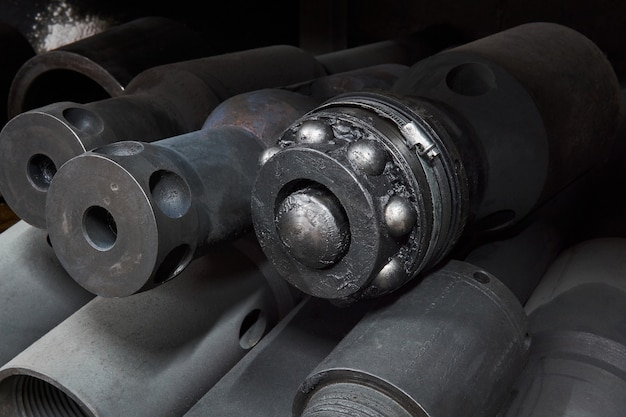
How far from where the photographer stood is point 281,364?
81cm

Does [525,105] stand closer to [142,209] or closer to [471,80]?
[471,80]

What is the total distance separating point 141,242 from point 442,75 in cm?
49

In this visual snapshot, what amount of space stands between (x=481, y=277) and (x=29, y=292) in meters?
0.63

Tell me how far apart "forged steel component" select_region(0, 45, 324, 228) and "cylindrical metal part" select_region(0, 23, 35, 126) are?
0.59m

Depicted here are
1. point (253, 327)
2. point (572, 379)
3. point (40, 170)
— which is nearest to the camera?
point (572, 379)

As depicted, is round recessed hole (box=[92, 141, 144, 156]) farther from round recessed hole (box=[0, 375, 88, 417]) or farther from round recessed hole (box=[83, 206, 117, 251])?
round recessed hole (box=[0, 375, 88, 417])

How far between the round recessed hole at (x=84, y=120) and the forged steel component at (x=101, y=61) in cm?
34

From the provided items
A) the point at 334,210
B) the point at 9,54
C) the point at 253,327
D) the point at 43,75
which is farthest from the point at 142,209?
the point at 9,54

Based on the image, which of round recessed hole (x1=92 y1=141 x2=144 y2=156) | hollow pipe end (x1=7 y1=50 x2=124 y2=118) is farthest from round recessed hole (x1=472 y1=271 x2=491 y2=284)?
hollow pipe end (x1=7 y1=50 x2=124 y2=118)

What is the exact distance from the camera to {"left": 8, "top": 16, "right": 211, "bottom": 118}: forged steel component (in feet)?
3.97

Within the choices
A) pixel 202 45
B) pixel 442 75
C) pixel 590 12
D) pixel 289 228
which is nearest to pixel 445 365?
pixel 289 228

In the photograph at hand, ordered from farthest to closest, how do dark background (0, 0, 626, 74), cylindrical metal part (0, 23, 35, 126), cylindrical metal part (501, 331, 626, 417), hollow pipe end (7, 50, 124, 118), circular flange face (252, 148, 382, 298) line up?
dark background (0, 0, 626, 74), cylindrical metal part (0, 23, 35, 126), hollow pipe end (7, 50, 124, 118), cylindrical metal part (501, 331, 626, 417), circular flange face (252, 148, 382, 298)

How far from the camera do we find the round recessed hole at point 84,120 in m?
0.84

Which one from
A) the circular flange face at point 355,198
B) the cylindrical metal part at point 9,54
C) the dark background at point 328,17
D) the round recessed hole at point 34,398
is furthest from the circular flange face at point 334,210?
the dark background at point 328,17
